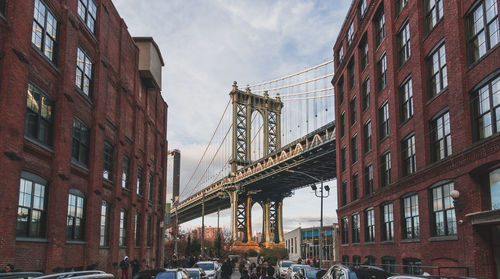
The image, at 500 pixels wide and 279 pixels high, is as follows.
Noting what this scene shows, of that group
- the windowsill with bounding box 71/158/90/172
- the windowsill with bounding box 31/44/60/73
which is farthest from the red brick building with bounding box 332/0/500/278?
the windowsill with bounding box 31/44/60/73

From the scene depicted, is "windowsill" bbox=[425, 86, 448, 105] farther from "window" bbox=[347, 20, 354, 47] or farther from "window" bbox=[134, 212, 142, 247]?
"window" bbox=[134, 212, 142, 247]

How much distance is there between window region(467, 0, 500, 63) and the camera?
1694 cm

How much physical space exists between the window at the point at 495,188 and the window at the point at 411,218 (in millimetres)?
6752

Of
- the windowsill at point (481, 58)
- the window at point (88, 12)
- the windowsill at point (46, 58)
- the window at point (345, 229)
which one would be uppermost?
the window at point (88, 12)

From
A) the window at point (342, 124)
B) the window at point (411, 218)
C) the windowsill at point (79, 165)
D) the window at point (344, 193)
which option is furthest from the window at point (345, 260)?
the windowsill at point (79, 165)

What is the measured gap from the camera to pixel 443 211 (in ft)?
67.8

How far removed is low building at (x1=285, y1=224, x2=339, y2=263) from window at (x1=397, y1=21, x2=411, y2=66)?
113 ft

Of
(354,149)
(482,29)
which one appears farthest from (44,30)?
(354,149)

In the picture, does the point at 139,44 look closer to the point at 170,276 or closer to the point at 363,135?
the point at 363,135

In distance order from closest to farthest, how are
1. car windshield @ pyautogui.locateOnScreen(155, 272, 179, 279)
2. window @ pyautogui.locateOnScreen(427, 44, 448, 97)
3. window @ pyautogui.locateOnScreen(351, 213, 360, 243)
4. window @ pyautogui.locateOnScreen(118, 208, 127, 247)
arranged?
car windshield @ pyautogui.locateOnScreen(155, 272, 179, 279), window @ pyautogui.locateOnScreen(427, 44, 448, 97), window @ pyautogui.locateOnScreen(118, 208, 127, 247), window @ pyautogui.locateOnScreen(351, 213, 360, 243)

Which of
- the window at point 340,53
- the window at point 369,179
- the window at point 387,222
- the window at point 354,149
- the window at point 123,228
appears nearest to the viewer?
the window at point 387,222

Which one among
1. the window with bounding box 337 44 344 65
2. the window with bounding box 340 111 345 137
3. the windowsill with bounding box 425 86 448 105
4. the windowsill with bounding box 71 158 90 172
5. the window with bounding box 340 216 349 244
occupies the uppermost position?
the window with bounding box 337 44 344 65

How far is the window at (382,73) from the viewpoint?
29631mm

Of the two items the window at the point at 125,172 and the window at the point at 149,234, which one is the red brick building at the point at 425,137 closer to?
the window at the point at 149,234
